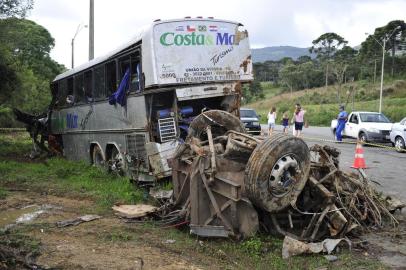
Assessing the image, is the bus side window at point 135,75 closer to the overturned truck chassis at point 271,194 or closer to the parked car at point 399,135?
the overturned truck chassis at point 271,194

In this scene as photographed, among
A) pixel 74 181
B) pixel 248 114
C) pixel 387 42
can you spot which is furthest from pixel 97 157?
pixel 387 42

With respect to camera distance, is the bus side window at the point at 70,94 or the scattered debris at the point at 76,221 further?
the bus side window at the point at 70,94

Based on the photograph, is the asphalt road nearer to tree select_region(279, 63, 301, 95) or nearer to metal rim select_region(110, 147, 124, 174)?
metal rim select_region(110, 147, 124, 174)

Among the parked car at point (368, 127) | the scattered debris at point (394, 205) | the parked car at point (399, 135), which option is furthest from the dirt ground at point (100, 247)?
the parked car at point (368, 127)

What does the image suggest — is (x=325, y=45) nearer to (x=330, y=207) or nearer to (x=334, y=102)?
(x=334, y=102)

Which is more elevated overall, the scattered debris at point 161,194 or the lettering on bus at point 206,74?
the lettering on bus at point 206,74

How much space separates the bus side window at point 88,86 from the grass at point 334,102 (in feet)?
84.0

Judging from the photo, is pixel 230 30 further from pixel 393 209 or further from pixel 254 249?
pixel 254 249

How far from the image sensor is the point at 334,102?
65062 mm

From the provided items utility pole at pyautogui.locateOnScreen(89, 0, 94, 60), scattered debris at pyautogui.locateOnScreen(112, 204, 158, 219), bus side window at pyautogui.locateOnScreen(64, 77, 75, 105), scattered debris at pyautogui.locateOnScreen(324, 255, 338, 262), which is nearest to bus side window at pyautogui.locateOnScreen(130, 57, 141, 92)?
scattered debris at pyautogui.locateOnScreen(112, 204, 158, 219)

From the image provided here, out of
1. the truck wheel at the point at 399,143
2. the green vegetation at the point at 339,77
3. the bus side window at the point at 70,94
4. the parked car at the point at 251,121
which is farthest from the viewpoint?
the green vegetation at the point at 339,77

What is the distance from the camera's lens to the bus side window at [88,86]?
12586 millimetres

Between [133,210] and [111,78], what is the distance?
415 centimetres

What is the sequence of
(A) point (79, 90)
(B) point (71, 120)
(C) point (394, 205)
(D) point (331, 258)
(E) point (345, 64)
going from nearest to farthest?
1. (D) point (331, 258)
2. (C) point (394, 205)
3. (A) point (79, 90)
4. (B) point (71, 120)
5. (E) point (345, 64)
